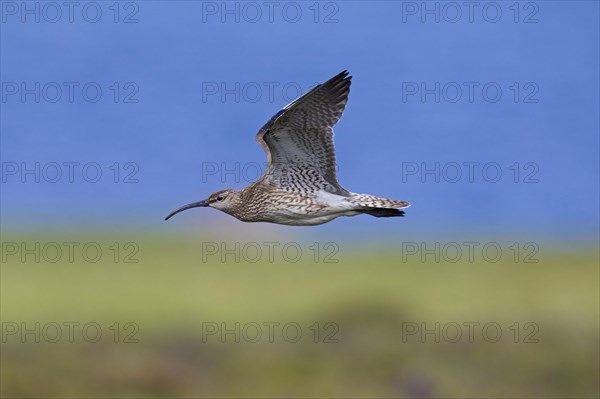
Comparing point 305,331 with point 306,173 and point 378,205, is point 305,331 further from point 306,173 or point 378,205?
point 378,205

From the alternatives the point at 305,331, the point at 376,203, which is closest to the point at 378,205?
the point at 376,203

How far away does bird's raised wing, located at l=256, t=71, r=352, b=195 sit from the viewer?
18.0m

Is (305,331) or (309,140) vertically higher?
(309,140)

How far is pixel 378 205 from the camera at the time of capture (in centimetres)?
1781

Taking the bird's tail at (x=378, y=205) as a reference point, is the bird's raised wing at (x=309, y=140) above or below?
above

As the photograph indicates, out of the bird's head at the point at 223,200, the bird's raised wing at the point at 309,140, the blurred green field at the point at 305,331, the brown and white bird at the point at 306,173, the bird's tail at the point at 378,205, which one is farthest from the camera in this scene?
the blurred green field at the point at 305,331

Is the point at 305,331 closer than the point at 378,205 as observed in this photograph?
No

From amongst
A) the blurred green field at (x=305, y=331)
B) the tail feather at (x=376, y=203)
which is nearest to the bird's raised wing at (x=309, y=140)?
the tail feather at (x=376, y=203)

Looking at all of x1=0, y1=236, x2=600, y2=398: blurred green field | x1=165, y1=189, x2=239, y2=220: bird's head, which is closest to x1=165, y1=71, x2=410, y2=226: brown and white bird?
x1=165, y1=189, x2=239, y2=220: bird's head

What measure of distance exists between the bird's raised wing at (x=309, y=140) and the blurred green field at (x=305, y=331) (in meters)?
22.3

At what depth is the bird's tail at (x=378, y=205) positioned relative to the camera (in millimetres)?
17703

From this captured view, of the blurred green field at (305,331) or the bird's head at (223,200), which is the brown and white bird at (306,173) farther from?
the blurred green field at (305,331)

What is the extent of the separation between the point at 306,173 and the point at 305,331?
106 ft

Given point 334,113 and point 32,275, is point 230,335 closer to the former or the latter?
point 32,275
